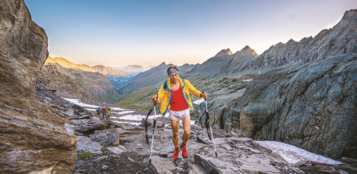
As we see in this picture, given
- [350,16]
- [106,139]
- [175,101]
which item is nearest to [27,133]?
[175,101]

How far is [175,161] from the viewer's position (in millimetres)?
7109

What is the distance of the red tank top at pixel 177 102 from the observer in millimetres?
6887

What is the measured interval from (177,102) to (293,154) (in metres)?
9.07

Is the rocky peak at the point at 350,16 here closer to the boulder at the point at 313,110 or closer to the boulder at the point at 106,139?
the boulder at the point at 313,110

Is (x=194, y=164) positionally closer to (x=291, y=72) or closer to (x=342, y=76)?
(x=342, y=76)

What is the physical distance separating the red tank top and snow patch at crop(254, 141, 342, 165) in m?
7.87

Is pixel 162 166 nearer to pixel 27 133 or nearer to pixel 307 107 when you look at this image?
pixel 27 133

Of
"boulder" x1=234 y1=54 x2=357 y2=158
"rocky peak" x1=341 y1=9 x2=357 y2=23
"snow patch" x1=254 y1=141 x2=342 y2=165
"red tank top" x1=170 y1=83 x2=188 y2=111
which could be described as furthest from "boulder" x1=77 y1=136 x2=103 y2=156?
"rocky peak" x1=341 y1=9 x2=357 y2=23

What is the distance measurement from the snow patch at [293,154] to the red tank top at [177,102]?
25.8ft

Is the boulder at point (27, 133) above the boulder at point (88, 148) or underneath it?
above

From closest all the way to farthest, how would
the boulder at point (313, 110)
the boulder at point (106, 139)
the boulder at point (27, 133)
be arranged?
the boulder at point (27, 133), the boulder at point (313, 110), the boulder at point (106, 139)

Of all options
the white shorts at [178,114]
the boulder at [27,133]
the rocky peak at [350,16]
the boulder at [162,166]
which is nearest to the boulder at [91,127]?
the boulder at [27,133]

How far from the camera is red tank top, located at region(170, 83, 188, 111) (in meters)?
6.89

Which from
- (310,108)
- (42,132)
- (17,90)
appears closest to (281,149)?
(310,108)
